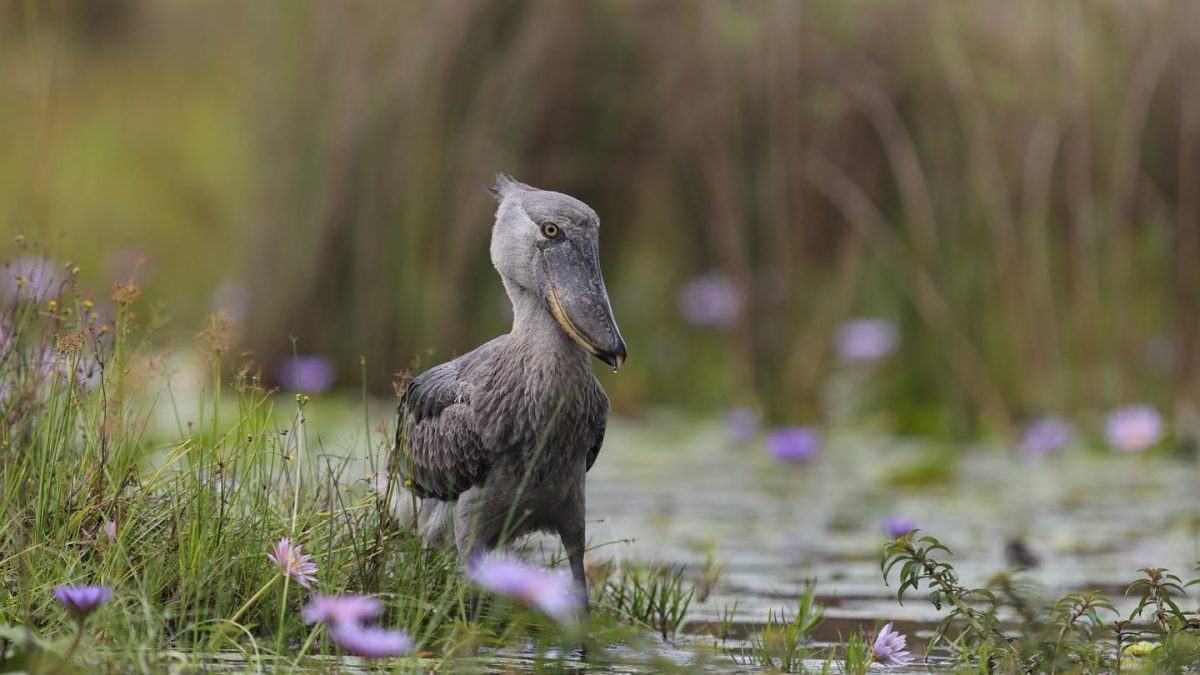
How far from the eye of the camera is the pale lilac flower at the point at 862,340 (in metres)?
9.46

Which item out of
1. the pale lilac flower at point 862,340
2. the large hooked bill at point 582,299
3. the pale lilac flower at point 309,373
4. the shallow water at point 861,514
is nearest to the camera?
the large hooked bill at point 582,299

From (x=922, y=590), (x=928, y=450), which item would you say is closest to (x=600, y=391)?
(x=922, y=590)

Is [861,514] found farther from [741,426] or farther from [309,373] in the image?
[309,373]

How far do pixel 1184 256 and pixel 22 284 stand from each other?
5.72m

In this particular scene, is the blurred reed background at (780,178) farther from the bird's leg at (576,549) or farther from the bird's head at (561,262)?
the bird's leg at (576,549)

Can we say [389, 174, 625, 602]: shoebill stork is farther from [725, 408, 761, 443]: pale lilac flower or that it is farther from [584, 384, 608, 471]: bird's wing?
[725, 408, 761, 443]: pale lilac flower

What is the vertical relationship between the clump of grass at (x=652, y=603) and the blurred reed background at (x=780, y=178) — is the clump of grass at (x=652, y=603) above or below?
below

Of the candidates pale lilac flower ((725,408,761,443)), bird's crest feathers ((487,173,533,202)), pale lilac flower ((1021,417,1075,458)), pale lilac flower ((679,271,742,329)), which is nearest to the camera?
bird's crest feathers ((487,173,533,202))

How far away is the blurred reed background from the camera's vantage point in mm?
8805

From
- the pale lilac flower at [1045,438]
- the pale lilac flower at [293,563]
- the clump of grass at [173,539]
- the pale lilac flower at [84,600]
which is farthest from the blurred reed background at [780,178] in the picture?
the pale lilac flower at [84,600]

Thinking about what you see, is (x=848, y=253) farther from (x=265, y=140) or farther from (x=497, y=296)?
(x=265, y=140)

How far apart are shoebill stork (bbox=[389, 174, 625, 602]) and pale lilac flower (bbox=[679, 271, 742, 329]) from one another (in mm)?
5598

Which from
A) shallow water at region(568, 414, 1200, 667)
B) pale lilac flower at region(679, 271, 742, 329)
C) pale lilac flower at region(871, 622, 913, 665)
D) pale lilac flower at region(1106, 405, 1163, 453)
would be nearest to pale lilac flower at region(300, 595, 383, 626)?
pale lilac flower at region(871, 622, 913, 665)

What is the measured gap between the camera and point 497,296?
10188mm
